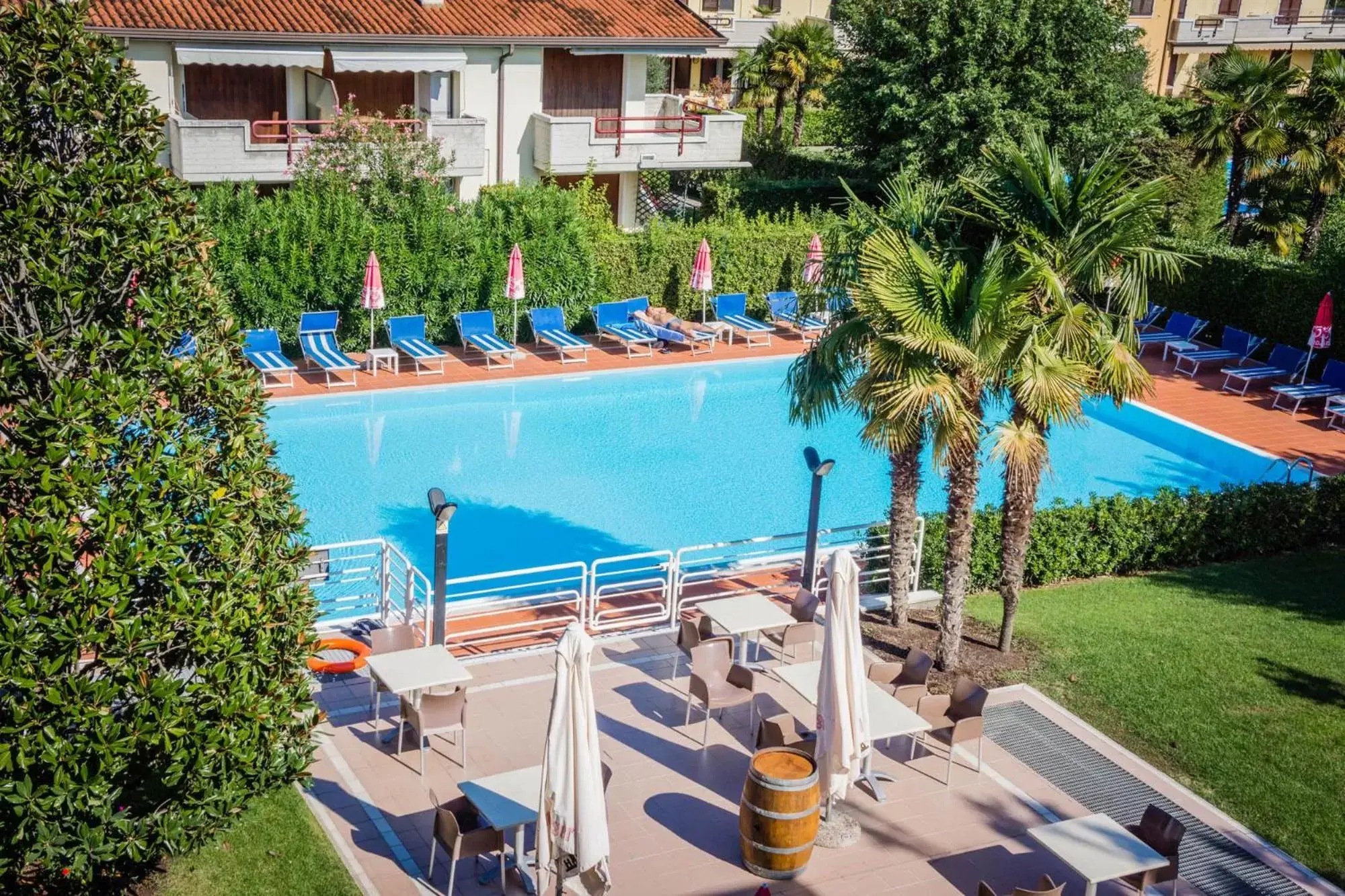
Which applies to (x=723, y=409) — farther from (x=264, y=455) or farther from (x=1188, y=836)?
(x=264, y=455)

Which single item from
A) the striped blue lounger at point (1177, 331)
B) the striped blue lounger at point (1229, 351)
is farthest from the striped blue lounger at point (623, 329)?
the striped blue lounger at point (1229, 351)

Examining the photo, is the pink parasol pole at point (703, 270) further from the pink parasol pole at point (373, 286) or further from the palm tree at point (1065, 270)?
the palm tree at point (1065, 270)

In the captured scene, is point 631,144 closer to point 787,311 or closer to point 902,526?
point 787,311

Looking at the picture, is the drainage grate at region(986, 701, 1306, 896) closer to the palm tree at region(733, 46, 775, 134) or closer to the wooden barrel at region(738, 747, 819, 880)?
the wooden barrel at region(738, 747, 819, 880)

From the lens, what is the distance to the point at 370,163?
2745cm

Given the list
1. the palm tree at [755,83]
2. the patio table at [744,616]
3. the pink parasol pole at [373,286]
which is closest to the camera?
the patio table at [744,616]

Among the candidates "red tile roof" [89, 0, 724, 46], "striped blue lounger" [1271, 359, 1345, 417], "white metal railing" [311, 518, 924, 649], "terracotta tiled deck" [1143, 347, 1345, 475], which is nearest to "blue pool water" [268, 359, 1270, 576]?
"terracotta tiled deck" [1143, 347, 1345, 475]

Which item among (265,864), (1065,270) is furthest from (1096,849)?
(265,864)

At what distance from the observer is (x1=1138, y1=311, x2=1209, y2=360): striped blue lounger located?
2988cm

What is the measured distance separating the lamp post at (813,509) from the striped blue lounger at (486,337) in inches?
443

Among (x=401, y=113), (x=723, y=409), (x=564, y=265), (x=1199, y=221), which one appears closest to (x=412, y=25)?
(x=401, y=113)

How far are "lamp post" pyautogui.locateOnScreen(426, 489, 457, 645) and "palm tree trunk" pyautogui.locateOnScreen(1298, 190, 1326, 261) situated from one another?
23095 mm

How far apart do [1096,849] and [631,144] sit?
24.1 meters

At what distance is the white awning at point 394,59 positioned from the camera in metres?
31.0
